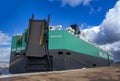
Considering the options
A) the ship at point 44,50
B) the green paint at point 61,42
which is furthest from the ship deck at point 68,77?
the green paint at point 61,42

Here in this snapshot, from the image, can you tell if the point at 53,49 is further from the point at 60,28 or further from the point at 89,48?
the point at 89,48

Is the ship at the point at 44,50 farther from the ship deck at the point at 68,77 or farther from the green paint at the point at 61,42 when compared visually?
the ship deck at the point at 68,77

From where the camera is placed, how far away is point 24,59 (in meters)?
29.2

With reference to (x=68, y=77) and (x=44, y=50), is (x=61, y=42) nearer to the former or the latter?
(x=44, y=50)

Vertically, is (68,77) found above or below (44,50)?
below

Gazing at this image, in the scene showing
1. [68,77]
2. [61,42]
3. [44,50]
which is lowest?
[68,77]

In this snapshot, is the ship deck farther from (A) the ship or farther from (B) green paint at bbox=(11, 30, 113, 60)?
(B) green paint at bbox=(11, 30, 113, 60)

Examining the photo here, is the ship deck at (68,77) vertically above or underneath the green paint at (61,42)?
underneath

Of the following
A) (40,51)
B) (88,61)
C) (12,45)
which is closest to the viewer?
(40,51)

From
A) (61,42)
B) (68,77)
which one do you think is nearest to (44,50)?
(61,42)

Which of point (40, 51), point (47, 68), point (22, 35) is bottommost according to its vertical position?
point (47, 68)

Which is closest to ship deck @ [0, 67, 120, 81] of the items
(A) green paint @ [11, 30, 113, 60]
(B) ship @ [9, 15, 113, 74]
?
(B) ship @ [9, 15, 113, 74]

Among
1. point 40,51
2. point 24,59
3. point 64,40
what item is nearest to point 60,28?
point 64,40

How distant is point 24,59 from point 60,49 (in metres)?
5.21
